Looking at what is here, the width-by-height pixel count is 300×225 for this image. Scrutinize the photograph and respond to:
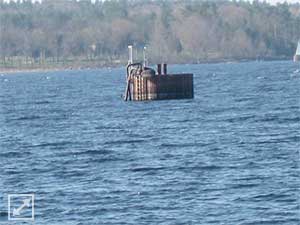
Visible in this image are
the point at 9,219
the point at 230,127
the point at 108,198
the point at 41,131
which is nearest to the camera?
the point at 9,219

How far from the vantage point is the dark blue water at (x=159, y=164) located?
3706cm

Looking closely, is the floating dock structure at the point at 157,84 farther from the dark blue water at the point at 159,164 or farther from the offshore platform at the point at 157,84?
the dark blue water at the point at 159,164

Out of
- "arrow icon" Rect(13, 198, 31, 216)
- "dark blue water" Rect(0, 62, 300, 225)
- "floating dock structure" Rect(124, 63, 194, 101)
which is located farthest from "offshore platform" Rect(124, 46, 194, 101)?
"arrow icon" Rect(13, 198, 31, 216)

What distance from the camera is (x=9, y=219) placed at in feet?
117

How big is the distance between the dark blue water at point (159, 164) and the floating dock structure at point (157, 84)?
5132mm

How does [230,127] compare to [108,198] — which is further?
[230,127]

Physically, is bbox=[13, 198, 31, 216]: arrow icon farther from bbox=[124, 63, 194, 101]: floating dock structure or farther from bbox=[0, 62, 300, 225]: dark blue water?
bbox=[124, 63, 194, 101]: floating dock structure

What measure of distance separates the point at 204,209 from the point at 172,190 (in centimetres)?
368

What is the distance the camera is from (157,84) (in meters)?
90.8

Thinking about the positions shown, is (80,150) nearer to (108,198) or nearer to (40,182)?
(40,182)

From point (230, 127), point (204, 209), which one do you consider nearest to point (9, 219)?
point (204, 209)

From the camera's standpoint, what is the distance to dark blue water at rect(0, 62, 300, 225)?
37.1 metres

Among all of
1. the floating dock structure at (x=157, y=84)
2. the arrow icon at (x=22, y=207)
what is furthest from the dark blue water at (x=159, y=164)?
the floating dock structure at (x=157, y=84)

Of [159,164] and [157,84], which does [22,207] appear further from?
[157,84]
